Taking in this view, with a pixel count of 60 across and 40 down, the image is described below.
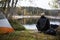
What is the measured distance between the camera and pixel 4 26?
2.91 metres

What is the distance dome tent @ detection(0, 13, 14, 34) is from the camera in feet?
9.48

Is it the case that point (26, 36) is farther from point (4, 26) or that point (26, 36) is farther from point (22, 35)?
point (4, 26)

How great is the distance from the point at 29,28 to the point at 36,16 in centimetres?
22

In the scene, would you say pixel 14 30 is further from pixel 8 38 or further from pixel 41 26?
pixel 41 26

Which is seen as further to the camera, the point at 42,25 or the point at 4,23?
the point at 42,25

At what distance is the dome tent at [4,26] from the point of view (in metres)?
2.89

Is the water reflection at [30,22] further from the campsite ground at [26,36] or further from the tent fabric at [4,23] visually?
the tent fabric at [4,23]

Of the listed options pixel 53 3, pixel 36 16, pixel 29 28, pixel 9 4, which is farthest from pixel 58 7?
pixel 9 4

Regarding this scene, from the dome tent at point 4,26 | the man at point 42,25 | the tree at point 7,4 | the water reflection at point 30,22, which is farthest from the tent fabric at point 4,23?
the man at point 42,25

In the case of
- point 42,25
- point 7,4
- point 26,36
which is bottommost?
point 26,36

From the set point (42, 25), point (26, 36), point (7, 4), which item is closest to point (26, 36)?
point (26, 36)

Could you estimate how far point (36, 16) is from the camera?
2971 mm

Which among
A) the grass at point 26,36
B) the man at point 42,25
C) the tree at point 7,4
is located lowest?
the grass at point 26,36

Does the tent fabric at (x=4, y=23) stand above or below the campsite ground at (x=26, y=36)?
above
